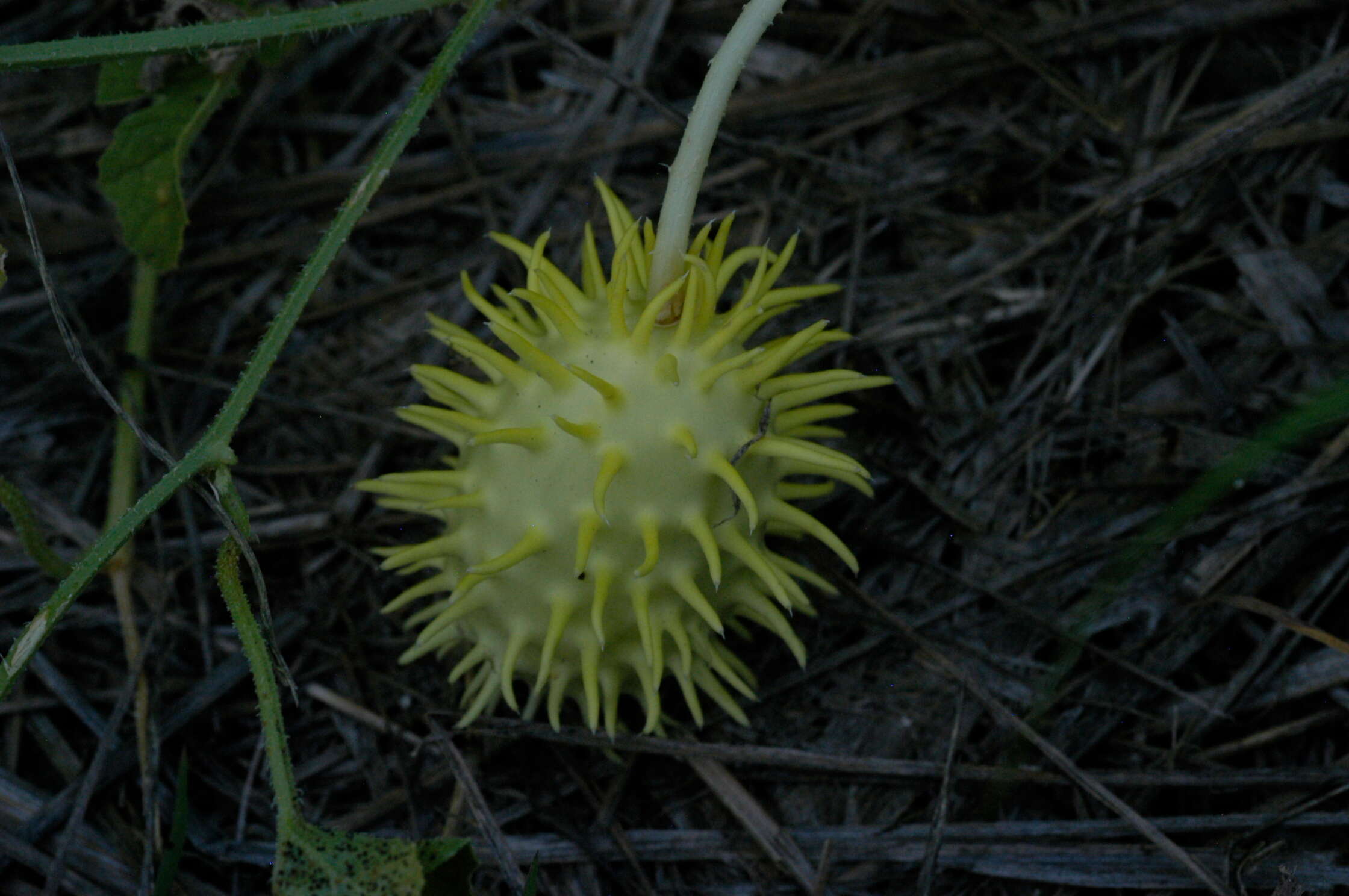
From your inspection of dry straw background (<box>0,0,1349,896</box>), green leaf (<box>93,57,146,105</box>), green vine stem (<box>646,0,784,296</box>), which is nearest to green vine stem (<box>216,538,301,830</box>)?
dry straw background (<box>0,0,1349,896</box>)

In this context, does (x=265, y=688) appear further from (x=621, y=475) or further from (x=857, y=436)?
(x=857, y=436)

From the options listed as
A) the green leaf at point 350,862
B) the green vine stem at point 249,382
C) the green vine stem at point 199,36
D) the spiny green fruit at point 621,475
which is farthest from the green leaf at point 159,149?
the green leaf at point 350,862

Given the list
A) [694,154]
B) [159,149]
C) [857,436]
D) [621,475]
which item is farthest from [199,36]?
[857,436]

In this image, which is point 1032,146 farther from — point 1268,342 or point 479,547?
point 479,547

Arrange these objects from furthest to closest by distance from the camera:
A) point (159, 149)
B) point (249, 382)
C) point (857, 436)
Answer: point (857, 436), point (159, 149), point (249, 382)

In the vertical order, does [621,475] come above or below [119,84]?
below

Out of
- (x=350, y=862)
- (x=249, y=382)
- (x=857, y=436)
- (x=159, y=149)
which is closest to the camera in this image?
(x=350, y=862)

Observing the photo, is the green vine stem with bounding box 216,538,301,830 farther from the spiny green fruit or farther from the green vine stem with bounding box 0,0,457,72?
the green vine stem with bounding box 0,0,457,72

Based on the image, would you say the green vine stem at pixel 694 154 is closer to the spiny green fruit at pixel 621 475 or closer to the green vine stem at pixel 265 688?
the spiny green fruit at pixel 621 475
